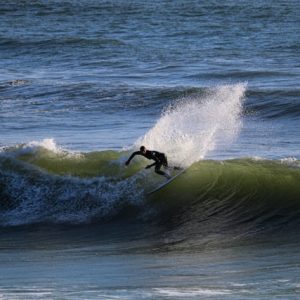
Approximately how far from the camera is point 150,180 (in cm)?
1994

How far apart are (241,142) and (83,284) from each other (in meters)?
11.7

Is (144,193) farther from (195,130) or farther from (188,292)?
(188,292)

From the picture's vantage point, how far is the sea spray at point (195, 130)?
20734 mm

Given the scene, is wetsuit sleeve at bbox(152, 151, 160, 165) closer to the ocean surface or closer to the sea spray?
the ocean surface

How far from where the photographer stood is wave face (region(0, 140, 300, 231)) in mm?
18984

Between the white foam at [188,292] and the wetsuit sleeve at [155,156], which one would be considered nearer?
the white foam at [188,292]

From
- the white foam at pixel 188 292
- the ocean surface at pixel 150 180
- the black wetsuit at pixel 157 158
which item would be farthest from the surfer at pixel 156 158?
the white foam at pixel 188 292

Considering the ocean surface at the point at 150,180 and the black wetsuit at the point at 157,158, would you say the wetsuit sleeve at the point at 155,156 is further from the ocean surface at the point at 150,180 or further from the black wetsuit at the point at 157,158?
the ocean surface at the point at 150,180

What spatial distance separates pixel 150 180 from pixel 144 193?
367mm

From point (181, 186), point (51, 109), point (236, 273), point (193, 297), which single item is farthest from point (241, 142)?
point (193, 297)

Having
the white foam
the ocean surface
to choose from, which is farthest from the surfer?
the white foam

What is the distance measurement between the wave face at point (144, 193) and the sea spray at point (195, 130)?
0.43 metres

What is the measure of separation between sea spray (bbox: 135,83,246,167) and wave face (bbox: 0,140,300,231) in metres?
0.43

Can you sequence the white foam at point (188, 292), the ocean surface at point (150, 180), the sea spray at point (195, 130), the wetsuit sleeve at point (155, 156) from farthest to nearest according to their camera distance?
the sea spray at point (195, 130)
the wetsuit sleeve at point (155, 156)
the ocean surface at point (150, 180)
the white foam at point (188, 292)
